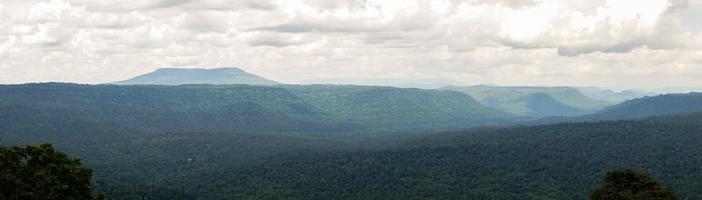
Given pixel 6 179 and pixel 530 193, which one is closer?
pixel 6 179

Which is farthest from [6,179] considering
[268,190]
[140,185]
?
[268,190]

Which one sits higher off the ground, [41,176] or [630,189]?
[41,176]

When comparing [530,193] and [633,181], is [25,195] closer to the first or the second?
[633,181]

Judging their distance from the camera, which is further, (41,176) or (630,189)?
(630,189)

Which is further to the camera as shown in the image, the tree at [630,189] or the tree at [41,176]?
the tree at [630,189]
